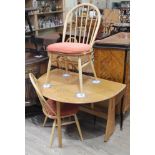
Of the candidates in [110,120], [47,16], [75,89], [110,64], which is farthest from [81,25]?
[47,16]

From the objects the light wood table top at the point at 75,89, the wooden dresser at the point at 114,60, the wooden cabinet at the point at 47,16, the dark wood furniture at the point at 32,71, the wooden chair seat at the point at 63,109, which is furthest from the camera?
the wooden cabinet at the point at 47,16

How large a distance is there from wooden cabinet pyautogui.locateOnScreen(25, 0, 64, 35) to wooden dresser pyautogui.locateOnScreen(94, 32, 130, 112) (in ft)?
9.45

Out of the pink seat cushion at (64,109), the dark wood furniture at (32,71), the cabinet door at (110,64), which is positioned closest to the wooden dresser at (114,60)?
the cabinet door at (110,64)

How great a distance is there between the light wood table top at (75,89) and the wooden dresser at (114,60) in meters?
0.12

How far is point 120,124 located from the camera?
270cm

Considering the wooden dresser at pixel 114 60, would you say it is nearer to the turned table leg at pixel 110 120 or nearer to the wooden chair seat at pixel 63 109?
the turned table leg at pixel 110 120

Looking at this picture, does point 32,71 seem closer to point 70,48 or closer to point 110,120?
point 70,48

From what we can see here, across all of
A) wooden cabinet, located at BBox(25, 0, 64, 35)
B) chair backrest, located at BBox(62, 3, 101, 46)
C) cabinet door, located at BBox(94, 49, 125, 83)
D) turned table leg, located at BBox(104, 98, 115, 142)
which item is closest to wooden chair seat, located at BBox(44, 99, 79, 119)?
turned table leg, located at BBox(104, 98, 115, 142)

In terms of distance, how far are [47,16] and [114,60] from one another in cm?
365

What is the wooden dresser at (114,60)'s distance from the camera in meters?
2.47

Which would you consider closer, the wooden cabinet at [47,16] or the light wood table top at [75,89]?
the light wood table top at [75,89]

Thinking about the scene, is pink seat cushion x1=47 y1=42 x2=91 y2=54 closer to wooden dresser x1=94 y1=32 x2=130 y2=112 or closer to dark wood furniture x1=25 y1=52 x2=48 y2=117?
wooden dresser x1=94 y1=32 x2=130 y2=112

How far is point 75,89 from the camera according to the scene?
7.80 ft
